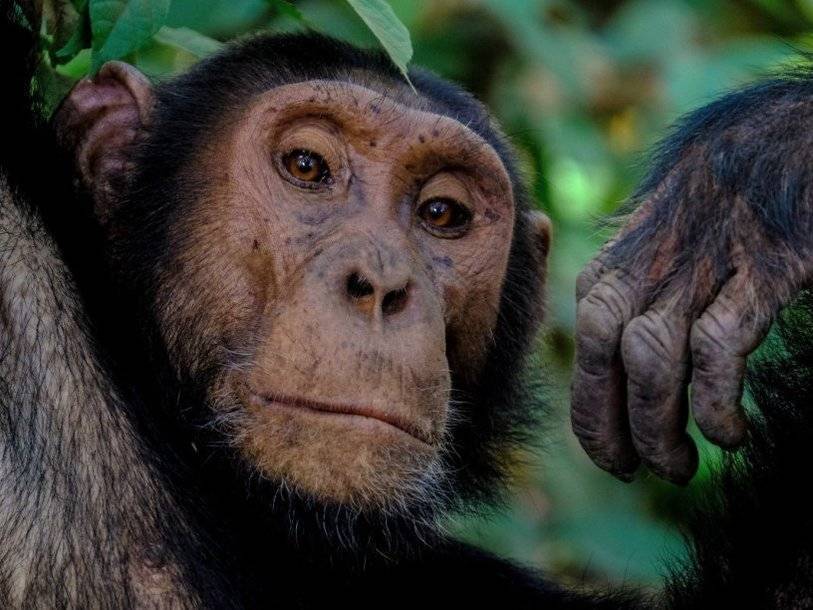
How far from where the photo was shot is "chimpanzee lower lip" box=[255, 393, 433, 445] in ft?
11.0

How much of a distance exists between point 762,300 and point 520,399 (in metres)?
1.61

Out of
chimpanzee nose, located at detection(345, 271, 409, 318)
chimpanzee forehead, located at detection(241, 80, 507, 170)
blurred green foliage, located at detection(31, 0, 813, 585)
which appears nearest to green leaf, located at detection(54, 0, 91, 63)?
chimpanzee forehead, located at detection(241, 80, 507, 170)

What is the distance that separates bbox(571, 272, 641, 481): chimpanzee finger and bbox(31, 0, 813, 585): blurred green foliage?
2516 mm

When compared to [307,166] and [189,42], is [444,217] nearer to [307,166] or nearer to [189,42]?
[307,166]

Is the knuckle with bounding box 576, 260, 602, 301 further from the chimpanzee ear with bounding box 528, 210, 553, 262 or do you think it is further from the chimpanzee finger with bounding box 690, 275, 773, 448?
the chimpanzee ear with bounding box 528, 210, 553, 262

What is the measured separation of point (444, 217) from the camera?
13.3 ft

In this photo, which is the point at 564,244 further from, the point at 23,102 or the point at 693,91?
the point at 23,102

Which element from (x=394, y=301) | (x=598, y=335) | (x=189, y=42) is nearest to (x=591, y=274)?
(x=598, y=335)


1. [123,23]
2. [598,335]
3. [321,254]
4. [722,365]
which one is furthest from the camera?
[321,254]

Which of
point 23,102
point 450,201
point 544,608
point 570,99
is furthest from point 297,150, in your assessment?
point 570,99

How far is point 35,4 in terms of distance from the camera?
346 centimetres

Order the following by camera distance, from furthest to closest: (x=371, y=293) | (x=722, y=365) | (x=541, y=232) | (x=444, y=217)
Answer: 1. (x=541, y=232)
2. (x=444, y=217)
3. (x=371, y=293)
4. (x=722, y=365)

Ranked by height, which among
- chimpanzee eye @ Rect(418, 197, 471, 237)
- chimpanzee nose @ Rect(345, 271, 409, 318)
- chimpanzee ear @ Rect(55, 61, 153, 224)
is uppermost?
chimpanzee eye @ Rect(418, 197, 471, 237)

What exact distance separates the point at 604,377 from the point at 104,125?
5.23 ft
